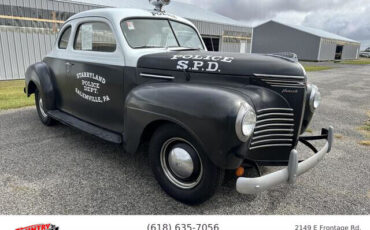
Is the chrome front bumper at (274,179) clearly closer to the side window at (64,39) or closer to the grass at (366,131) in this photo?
the grass at (366,131)

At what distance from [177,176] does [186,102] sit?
2.49ft

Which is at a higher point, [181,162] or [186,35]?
[186,35]

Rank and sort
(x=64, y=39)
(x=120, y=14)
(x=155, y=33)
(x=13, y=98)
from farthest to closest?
1. (x=13, y=98)
2. (x=64, y=39)
3. (x=155, y=33)
4. (x=120, y=14)

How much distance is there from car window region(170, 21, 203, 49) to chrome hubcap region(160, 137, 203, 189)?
1.69 m

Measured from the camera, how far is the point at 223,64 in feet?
8.86

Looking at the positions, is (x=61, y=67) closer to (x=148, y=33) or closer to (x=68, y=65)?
(x=68, y=65)

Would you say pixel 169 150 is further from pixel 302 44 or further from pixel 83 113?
pixel 302 44

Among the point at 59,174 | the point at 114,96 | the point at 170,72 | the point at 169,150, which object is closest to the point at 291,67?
the point at 170,72

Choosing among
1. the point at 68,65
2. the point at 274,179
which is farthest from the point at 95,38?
the point at 274,179

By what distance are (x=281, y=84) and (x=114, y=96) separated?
192cm

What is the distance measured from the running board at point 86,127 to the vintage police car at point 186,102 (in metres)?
0.02

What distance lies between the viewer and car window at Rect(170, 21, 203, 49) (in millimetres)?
3753

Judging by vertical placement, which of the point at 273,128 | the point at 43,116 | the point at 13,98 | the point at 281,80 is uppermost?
the point at 281,80

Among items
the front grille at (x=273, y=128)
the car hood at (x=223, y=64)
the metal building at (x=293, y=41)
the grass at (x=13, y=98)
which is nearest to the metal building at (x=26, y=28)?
the grass at (x=13, y=98)
